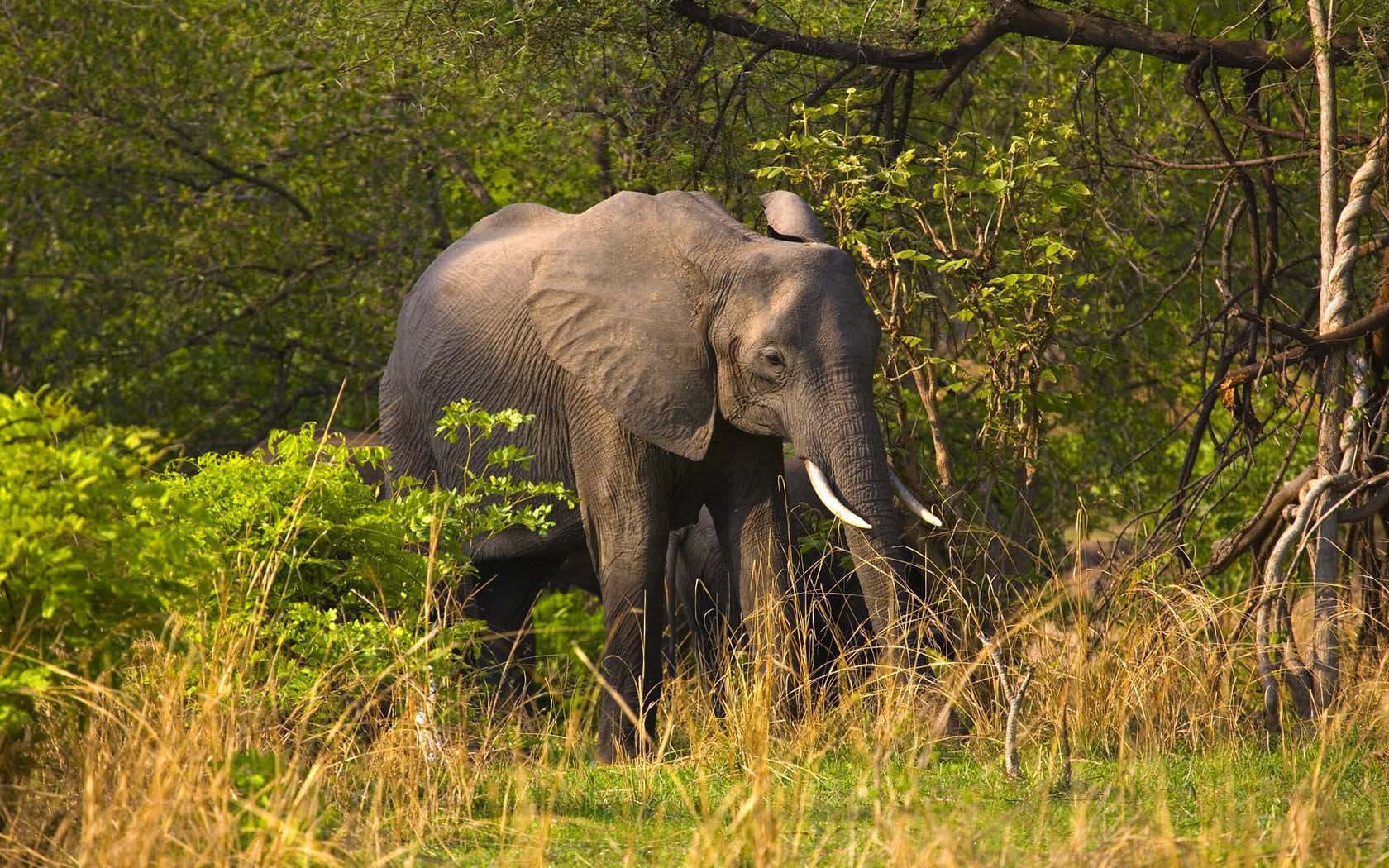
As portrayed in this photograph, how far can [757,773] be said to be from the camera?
5137 millimetres

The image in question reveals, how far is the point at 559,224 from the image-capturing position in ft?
32.1

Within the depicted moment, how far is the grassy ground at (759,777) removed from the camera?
15.5 feet

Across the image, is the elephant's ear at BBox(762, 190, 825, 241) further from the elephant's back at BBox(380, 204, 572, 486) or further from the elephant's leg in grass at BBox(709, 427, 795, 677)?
the elephant's back at BBox(380, 204, 572, 486)

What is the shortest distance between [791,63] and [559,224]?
6.91 ft

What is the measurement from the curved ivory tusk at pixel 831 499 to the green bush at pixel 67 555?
3260 millimetres

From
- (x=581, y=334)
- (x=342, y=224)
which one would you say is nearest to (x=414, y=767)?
(x=581, y=334)

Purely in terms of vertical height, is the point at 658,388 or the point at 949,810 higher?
the point at 658,388

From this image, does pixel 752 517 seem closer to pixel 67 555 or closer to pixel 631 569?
pixel 631 569

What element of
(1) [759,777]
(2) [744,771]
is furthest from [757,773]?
(2) [744,771]

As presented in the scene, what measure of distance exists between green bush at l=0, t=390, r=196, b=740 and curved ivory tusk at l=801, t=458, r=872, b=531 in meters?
3.26

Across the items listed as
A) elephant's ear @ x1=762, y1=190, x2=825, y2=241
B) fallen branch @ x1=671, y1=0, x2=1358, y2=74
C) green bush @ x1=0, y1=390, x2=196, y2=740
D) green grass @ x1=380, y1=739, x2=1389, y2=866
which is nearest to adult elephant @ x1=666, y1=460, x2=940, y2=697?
elephant's ear @ x1=762, y1=190, x2=825, y2=241

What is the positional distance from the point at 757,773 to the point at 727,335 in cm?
347

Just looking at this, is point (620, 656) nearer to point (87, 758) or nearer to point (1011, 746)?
point (1011, 746)

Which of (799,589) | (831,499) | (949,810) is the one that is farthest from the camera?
(799,589)
